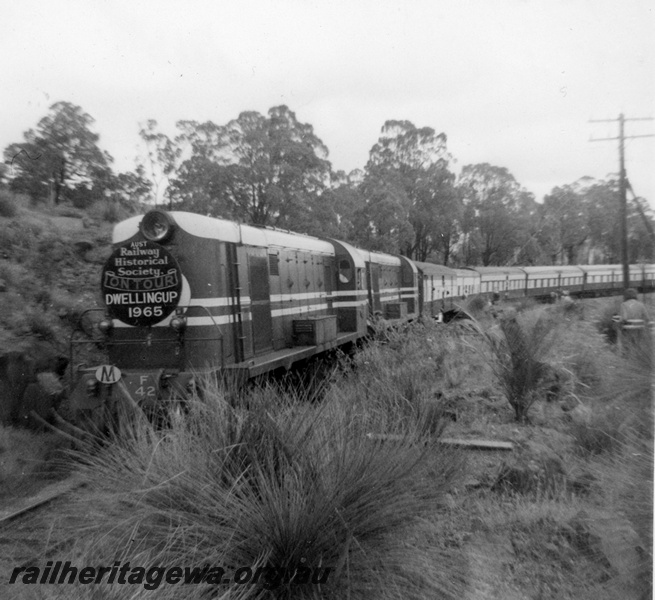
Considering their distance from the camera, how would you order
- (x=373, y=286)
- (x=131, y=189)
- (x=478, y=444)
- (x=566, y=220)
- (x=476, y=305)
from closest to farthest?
(x=478, y=444) → (x=566, y=220) → (x=373, y=286) → (x=131, y=189) → (x=476, y=305)

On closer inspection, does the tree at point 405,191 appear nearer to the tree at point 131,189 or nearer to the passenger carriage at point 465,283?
the passenger carriage at point 465,283

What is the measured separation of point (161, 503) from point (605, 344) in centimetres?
775

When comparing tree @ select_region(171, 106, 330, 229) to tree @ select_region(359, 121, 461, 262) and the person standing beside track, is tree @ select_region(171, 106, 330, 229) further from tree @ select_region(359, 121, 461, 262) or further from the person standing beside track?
the person standing beside track

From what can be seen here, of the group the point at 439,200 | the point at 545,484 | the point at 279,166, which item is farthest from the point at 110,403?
the point at 439,200

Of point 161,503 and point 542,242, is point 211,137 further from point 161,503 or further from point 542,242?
point 161,503

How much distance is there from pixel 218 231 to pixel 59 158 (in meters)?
8.39

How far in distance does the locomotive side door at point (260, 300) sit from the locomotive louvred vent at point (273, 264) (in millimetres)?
186

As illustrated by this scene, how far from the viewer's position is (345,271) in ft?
42.0

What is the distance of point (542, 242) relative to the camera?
16703mm

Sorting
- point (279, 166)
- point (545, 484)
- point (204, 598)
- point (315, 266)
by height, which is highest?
point (279, 166)

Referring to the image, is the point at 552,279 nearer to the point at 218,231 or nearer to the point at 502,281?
the point at 502,281

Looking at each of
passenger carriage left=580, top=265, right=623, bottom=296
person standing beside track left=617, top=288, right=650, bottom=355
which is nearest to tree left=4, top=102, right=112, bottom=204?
person standing beside track left=617, top=288, right=650, bottom=355

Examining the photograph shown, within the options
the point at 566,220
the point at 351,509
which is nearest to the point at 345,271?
the point at 566,220

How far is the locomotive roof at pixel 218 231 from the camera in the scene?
741 cm
